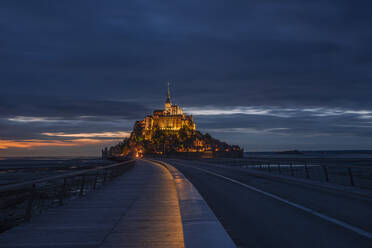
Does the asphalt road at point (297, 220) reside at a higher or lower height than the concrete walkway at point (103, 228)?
lower

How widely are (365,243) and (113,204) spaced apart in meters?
6.88

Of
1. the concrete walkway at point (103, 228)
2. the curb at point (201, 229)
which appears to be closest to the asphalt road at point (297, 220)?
the curb at point (201, 229)

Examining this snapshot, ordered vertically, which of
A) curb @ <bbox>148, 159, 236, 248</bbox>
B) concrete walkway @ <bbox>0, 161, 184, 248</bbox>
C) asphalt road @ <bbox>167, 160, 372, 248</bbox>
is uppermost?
curb @ <bbox>148, 159, 236, 248</bbox>

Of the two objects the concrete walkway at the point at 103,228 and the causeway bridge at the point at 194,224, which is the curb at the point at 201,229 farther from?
the concrete walkway at the point at 103,228

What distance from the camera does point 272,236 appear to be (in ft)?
19.2

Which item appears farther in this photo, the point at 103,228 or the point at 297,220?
the point at 297,220

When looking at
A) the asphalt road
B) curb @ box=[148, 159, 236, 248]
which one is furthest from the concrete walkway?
the asphalt road

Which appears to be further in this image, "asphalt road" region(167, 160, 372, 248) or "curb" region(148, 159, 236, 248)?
"asphalt road" region(167, 160, 372, 248)

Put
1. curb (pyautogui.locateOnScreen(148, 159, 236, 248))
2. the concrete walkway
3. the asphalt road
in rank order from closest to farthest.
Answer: curb (pyautogui.locateOnScreen(148, 159, 236, 248)), the concrete walkway, the asphalt road

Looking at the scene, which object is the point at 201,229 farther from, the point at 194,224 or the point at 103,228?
the point at 103,228

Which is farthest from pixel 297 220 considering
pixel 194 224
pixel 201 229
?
pixel 201 229

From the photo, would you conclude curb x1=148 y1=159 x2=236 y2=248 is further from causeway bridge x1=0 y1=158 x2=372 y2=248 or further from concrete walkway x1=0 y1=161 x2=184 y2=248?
concrete walkway x1=0 y1=161 x2=184 y2=248

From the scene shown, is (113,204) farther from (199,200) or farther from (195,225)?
(195,225)

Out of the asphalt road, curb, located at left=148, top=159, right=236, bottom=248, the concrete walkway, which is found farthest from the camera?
the asphalt road
